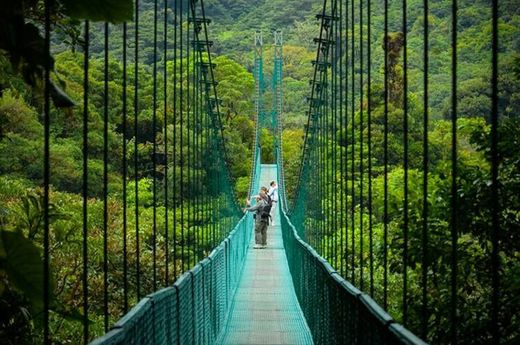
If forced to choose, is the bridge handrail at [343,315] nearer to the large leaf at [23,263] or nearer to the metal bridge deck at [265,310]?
the metal bridge deck at [265,310]

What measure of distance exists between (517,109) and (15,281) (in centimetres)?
642

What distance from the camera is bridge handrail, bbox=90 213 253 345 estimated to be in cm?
153

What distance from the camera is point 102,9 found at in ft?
4.18

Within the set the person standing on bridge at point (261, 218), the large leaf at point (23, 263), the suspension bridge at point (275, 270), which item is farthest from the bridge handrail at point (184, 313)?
the person standing on bridge at point (261, 218)

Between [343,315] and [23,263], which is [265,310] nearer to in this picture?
[343,315]

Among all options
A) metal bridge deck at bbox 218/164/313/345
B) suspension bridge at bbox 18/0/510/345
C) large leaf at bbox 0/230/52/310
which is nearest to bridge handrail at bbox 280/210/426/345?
suspension bridge at bbox 18/0/510/345

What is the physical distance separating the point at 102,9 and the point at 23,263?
45 cm

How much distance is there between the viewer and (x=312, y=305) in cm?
418

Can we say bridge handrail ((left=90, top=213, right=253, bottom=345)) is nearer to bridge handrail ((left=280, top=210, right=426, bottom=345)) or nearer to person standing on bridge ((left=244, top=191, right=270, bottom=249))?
bridge handrail ((left=280, top=210, right=426, bottom=345))

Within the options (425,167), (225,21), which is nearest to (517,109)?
(425,167)

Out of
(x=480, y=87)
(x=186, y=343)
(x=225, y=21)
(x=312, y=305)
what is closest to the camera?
(x=186, y=343)

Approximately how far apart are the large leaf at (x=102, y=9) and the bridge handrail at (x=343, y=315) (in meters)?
0.71

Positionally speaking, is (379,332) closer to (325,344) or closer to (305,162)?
(325,344)

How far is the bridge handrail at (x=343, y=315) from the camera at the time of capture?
1454mm
